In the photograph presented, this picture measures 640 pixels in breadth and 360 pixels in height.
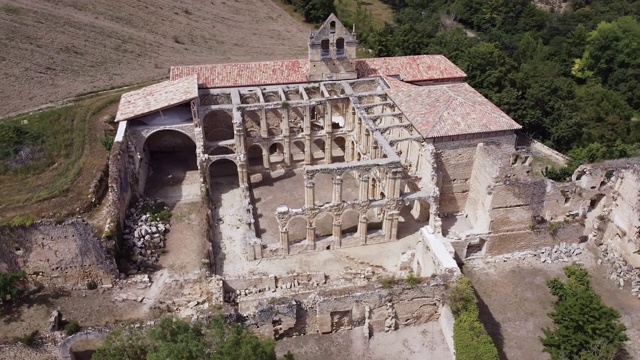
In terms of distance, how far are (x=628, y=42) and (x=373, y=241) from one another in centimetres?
4624

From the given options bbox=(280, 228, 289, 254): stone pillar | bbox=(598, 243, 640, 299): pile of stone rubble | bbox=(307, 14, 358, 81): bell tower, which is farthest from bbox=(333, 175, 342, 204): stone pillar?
bbox=(598, 243, 640, 299): pile of stone rubble

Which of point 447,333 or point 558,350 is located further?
point 447,333

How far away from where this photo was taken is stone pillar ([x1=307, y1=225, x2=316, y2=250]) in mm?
27156

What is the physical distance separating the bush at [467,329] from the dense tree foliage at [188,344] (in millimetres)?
8445

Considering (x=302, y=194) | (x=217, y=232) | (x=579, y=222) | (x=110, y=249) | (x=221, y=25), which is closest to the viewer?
(x=110, y=249)

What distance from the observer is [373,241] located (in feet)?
93.7

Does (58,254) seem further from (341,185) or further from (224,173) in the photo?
(341,185)

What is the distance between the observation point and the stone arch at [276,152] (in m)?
35.6

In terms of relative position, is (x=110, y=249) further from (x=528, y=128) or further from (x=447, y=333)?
(x=528, y=128)

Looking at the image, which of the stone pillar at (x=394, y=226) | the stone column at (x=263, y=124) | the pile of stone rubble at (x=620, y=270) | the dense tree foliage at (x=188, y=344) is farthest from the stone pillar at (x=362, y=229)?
the pile of stone rubble at (x=620, y=270)

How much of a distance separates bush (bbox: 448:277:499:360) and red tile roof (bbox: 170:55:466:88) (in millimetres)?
20434

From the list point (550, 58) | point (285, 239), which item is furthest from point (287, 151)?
point (550, 58)

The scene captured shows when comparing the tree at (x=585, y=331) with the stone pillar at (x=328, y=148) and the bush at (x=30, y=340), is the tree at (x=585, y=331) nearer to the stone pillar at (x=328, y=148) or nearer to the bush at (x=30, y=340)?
the stone pillar at (x=328, y=148)

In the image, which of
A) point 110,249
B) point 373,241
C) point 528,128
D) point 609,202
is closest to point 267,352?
point 110,249
